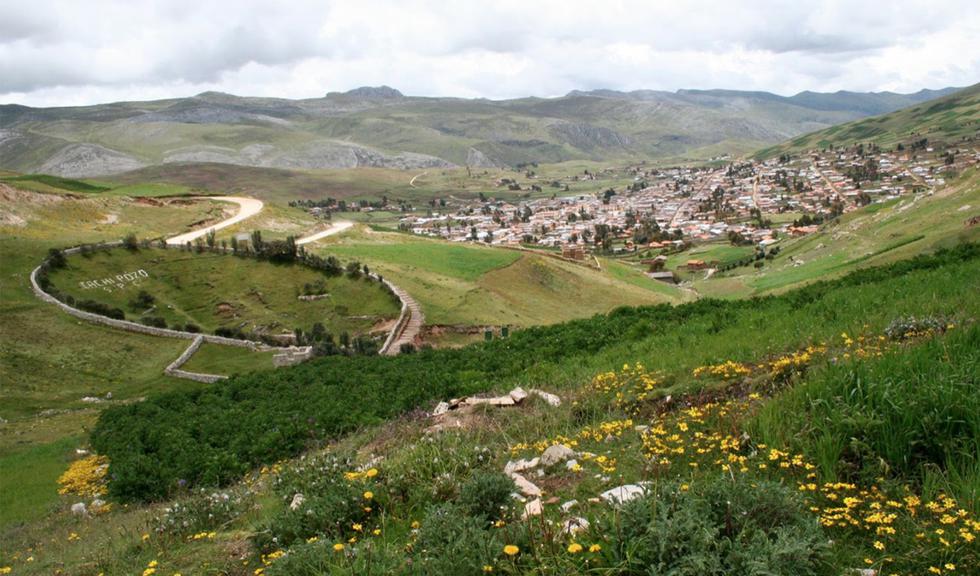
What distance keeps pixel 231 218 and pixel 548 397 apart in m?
84.9

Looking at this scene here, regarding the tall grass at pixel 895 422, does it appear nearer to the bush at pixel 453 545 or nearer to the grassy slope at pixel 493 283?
the bush at pixel 453 545

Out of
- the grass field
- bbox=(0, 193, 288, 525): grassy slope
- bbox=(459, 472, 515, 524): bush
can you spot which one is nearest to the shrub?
bbox=(459, 472, 515, 524): bush

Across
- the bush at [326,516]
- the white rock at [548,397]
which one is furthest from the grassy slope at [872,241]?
the bush at [326,516]

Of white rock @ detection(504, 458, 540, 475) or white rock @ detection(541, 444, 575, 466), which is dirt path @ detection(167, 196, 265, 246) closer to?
white rock @ detection(504, 458, 540, 475)

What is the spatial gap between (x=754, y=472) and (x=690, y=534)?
196 centimetres

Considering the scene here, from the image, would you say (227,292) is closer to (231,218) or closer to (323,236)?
(323,236)

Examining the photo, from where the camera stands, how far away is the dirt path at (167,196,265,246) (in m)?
68.9

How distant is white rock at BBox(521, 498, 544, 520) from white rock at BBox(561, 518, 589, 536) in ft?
1.28

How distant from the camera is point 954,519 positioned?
439cm

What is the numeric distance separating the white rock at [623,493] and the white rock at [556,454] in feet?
4.68

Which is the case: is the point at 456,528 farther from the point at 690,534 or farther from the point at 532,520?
the point at 690,534

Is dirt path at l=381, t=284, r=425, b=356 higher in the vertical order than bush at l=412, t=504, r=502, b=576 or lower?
lower

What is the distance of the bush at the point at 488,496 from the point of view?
18.7ft

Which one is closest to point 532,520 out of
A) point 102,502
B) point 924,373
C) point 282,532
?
point 282,532
